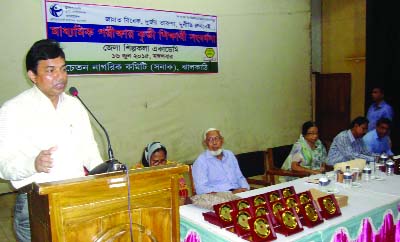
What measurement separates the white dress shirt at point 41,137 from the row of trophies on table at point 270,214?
67 cm

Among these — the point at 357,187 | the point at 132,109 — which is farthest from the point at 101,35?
the point at 357,187

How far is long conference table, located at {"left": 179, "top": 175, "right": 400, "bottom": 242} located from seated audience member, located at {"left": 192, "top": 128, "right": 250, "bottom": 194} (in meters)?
0.71

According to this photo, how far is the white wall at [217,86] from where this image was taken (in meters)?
4.29

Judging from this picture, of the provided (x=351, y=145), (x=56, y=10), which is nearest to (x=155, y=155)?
(x=351, y=145)

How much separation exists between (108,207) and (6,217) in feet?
10.4

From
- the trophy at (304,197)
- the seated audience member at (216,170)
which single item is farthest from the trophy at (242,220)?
the seated audience member at (216,170)

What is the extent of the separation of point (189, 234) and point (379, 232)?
110 cm

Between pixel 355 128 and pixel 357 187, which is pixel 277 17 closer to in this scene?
pixel 355 128

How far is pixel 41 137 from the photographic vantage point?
5.09ft

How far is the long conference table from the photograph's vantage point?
1762mm

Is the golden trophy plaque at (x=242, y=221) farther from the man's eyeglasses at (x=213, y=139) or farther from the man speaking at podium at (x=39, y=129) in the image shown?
Result: the man's eyeglasses at (x=213, y=139)

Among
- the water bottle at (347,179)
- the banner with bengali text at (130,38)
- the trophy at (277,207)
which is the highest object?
the banner with bengali text at (130,38)

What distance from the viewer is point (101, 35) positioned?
15.7ft

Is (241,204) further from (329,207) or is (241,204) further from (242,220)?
(329,207)
